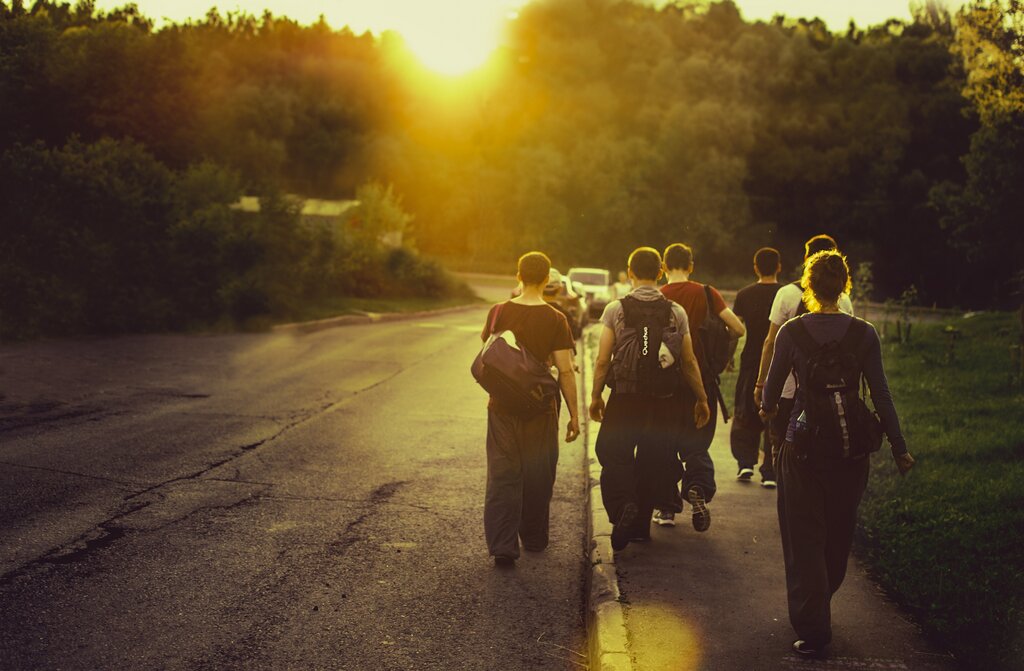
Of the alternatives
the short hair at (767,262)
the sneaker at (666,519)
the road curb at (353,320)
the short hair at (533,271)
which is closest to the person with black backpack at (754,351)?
the short hair at (767,262)

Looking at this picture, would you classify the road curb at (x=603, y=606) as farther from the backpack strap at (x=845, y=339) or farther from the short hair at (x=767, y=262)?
the short hair at (x=767, y=262)

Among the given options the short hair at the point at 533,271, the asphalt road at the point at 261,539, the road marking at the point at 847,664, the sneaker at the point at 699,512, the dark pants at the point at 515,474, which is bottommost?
the asphalt road at the point at 261,539

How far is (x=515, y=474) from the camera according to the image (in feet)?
20.2

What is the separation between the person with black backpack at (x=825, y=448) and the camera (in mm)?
4484

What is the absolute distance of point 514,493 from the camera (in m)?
6.15

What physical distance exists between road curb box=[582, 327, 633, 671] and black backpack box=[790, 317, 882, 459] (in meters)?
1.21

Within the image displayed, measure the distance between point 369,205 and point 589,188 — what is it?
1104 inches

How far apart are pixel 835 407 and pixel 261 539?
3.69 metres

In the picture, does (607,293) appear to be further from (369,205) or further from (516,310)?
(516,310)

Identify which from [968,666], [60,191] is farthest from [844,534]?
Result: [60,191]

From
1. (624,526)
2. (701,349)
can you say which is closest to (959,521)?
(701,349)

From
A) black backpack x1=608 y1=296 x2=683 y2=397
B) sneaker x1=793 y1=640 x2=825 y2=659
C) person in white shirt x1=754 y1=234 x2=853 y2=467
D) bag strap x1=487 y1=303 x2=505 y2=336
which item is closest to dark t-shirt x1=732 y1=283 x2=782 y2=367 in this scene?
person in white shirt x1=754 y1=234 x2=853 y2=467

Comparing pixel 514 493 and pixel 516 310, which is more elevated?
pixel 516 310

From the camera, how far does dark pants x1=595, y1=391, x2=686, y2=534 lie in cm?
621
